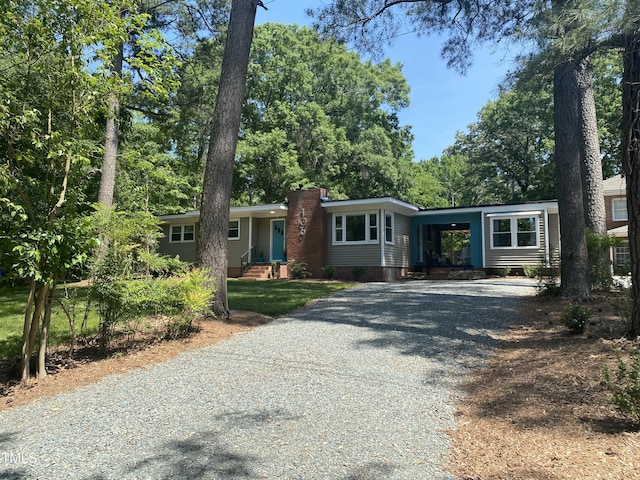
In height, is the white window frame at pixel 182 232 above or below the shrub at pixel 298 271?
above

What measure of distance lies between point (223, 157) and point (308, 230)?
10.2 m

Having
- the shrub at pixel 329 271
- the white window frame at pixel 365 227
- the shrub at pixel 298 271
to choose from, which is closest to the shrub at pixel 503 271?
the white window frame at pixel 365 227

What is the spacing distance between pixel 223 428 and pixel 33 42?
453 cm

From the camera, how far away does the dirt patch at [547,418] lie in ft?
9.12

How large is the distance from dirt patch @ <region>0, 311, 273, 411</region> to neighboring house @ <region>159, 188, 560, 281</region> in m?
10.6

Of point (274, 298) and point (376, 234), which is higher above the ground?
point (376, 234)

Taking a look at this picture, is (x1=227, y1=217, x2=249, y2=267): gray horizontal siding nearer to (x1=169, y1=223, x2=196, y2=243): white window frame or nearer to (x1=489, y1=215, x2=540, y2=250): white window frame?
(x1=169, y1=223, x2=196, y2=243): white window frame

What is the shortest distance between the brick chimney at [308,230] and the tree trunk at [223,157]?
9903 mm

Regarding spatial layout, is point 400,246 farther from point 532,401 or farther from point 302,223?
point 532,401

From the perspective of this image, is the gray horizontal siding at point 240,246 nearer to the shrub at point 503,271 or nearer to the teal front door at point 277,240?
the teal front door at point 277,240

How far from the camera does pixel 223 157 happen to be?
26.6 ft

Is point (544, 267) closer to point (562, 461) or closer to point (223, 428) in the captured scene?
point (562, 461)

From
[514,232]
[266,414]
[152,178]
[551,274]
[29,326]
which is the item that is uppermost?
[152,178]

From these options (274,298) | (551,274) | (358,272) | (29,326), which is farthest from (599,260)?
(29,326)
